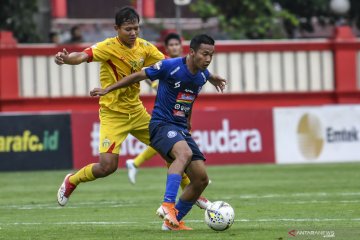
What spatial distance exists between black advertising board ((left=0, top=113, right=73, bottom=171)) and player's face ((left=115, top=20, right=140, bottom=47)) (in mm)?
9549

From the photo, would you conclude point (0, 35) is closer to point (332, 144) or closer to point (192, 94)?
point (332, 144)

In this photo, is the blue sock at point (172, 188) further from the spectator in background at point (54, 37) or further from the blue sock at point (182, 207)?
the spectator in background at point (54, 37)

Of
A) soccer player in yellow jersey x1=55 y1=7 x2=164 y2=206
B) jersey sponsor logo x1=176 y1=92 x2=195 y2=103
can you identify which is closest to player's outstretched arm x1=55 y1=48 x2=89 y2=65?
soccer player in yellow jersey x1=55 y1=7 x2=164 y2=206

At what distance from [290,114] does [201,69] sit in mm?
11664

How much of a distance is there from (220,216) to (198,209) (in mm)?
3056

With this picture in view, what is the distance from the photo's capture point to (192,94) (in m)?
12.2

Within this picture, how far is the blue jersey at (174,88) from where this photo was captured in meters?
12.0

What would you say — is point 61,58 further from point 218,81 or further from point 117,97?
point 218,81

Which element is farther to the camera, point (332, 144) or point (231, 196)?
point (332, 144)

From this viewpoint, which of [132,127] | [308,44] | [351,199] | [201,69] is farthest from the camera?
[308,44]

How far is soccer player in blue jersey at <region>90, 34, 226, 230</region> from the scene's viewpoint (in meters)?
11.9

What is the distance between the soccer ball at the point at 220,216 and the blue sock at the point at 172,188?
0.38m

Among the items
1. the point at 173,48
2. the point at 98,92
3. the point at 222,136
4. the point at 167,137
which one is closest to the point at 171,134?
the point at 167,137

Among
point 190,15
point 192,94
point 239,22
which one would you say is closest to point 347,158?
point 239,22
